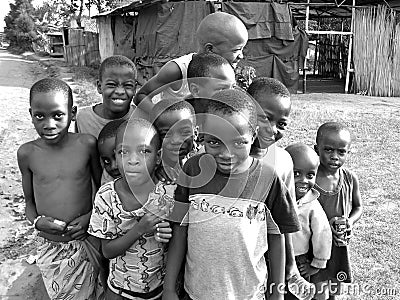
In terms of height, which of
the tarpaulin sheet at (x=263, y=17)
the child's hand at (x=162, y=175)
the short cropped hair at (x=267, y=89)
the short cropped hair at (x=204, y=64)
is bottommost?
the child's hand at (x=162, y=175)

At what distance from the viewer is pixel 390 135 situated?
7570 millimetres

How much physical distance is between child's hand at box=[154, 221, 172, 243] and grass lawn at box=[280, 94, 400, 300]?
1.84m

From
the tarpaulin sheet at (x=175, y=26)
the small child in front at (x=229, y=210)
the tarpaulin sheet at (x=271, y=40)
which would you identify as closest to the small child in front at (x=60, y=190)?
the small child in front at (x=229, y=210)

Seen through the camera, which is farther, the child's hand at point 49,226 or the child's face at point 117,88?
the child's face at point 117,88

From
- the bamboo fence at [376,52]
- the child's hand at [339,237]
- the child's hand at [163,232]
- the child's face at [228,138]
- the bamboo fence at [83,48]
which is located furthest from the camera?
the bamboo fence at [83,48]

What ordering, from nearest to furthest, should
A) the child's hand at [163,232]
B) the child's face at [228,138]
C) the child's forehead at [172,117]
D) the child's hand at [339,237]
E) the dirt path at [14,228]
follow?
1. the child's face at [228,138]
2. the child's hand at [163,232]
3. the child's forehead at [172,117]
4. the child's hand at [339,237]
5. the dirt path at [14,228]

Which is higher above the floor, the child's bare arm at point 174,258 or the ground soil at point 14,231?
the child's bare arm at point 174,258

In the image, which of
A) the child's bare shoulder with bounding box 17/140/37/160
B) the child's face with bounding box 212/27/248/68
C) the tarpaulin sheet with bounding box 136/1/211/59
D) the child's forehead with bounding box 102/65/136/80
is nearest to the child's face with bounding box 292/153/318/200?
the child's face with bounding box 212/27/248/68

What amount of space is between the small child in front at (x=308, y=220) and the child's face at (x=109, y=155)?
854 millimetres

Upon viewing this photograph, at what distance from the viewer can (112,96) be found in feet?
7.85

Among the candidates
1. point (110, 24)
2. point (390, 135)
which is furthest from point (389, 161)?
point (110, 24)

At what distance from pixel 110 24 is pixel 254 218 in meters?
15.9

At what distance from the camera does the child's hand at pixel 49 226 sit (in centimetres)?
207

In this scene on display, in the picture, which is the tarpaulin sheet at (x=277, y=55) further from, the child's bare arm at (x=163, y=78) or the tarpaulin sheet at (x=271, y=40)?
the child's bare arm at (x=163, y=78)
